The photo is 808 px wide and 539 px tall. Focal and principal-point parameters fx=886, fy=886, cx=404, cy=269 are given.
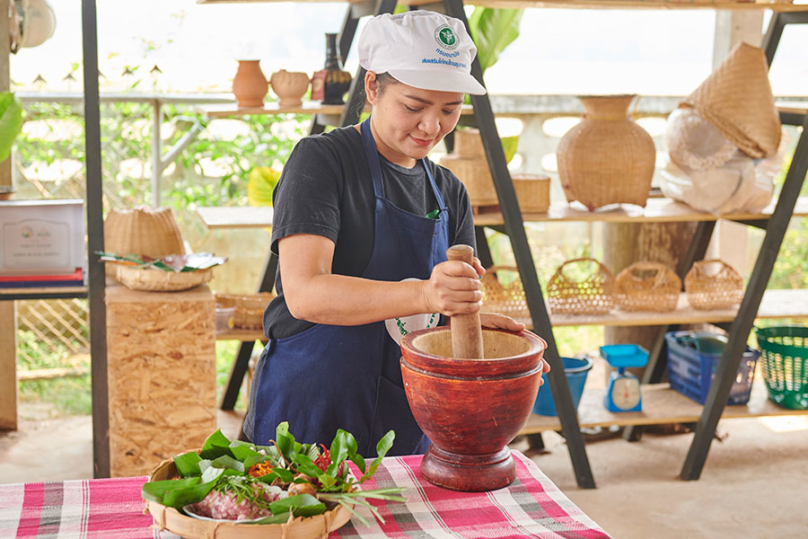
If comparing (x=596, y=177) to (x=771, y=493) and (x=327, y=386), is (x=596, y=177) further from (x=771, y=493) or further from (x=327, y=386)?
(x=327, y=386)

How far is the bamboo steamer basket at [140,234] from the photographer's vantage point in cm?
363

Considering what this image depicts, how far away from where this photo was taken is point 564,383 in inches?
143

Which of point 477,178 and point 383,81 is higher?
point 383,81

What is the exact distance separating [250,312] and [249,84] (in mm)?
924

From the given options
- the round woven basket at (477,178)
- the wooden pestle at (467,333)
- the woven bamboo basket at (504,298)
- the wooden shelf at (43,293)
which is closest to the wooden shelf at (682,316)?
the woven bamboo basket at (504,298)

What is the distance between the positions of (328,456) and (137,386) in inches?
82.3

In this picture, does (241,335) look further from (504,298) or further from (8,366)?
(8,366)

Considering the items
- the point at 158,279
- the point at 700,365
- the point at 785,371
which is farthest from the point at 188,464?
the point at 785,371

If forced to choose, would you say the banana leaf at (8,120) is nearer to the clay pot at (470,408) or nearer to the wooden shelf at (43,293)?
the wooden shelf at (43,293)

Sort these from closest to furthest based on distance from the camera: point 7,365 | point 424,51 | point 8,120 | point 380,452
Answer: point 380,452, point 424,51, point 8,120, point 7,365

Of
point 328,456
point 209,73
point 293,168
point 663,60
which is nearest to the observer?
point 328,456

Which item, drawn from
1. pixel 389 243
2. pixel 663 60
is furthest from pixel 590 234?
pixel 389 243

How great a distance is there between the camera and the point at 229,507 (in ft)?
4.24

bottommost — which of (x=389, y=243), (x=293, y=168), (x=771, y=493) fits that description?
(x=771, y=493)
